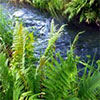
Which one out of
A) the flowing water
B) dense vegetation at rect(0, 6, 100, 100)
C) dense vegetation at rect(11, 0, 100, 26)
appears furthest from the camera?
dense vegetation at rect(11, 0, 100, 26)

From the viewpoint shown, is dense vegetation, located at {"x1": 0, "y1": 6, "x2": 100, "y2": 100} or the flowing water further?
the flowing water

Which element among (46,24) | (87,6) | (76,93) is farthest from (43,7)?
(76,93)

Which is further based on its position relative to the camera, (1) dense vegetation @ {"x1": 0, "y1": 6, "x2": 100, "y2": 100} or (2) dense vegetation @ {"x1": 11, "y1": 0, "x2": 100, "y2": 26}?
(2) dense vegetation @ {"x1": 11, "y1": 0, "x2": 100, "y2": 26}

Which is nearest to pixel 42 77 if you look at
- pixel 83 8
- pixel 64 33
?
pixel 64 33

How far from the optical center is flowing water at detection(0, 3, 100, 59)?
407 cm

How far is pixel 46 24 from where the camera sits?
5301 mm

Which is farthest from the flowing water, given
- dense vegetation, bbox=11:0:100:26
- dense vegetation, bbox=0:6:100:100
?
dense vegetation, bbox=0:6:100:100

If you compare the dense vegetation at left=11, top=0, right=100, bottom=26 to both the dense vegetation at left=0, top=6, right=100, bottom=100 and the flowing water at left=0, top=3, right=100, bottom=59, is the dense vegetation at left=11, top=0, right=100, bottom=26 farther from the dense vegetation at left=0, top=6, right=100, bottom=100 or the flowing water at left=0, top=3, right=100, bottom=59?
the dense vegetation at left=0, top=6, right=100, bottom=100

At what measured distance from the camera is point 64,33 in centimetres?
489

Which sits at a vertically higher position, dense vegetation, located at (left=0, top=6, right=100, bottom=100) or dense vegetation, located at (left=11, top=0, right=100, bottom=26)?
dense vegetation, located at (left=11, top=0, right=100, bottom=26)

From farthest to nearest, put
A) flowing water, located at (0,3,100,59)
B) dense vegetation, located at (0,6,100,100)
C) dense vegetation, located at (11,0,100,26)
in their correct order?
dense vegetation, located at (11,0,100,26) < flowing water, located at (0,3,100,59) < dense vegetation, located at (0,6,100,100)

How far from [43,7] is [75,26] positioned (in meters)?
1.37

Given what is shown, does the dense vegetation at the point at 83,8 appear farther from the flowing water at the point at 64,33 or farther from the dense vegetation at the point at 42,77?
the dense vegetation at the point at 42,77

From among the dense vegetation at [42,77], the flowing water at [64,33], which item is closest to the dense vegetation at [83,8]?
the flowing water at [64,33]
